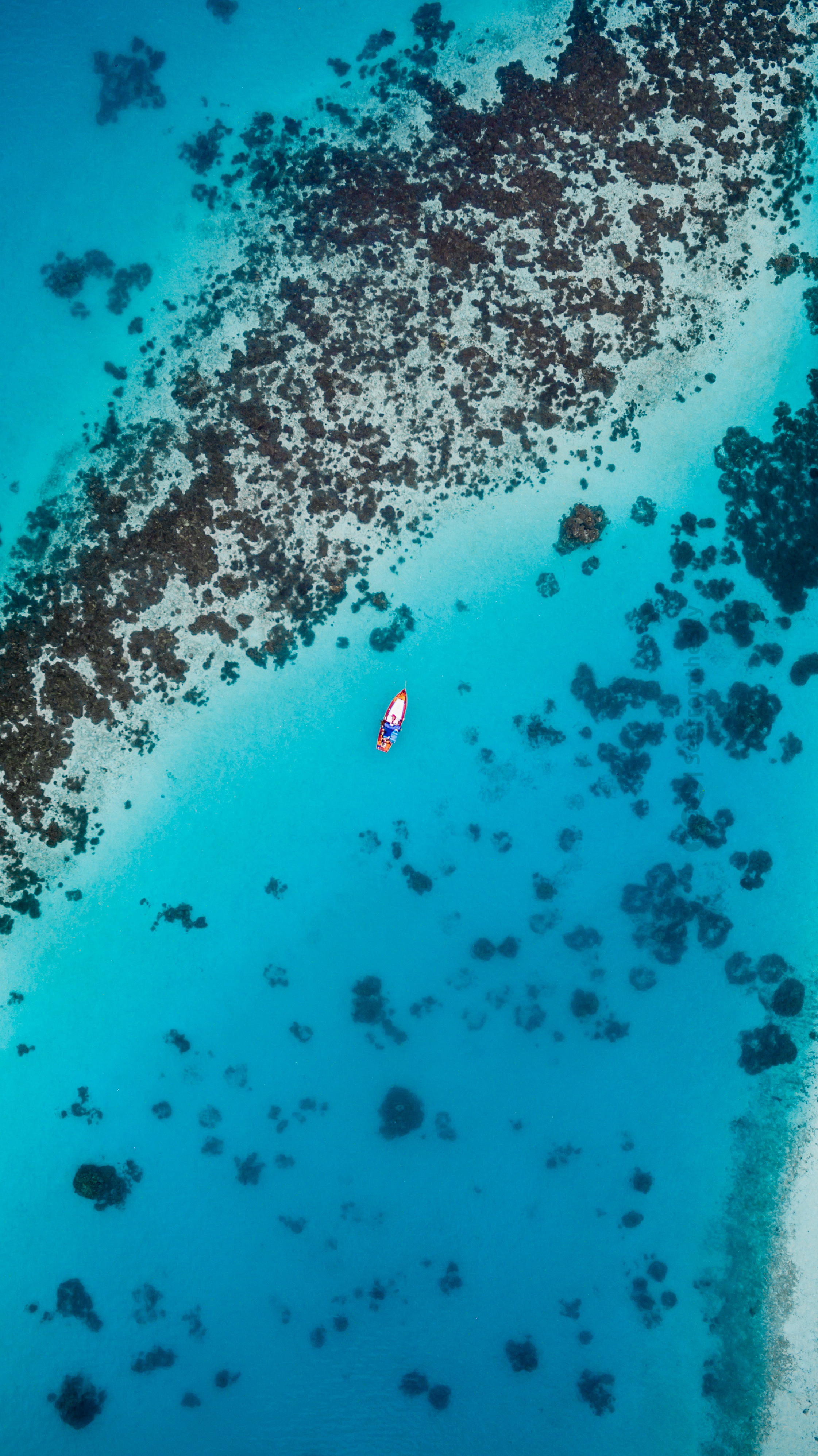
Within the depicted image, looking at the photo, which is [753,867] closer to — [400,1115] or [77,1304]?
[400,1115]

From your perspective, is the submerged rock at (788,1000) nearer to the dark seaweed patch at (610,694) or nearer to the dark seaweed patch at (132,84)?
the dark seaweed patch at (610,694)

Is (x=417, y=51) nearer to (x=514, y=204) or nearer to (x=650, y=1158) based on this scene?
(x=514, y=204)

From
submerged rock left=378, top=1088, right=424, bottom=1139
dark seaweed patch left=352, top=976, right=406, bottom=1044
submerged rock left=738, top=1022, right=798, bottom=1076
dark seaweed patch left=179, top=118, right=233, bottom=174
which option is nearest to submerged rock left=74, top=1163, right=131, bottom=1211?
submerged rock left=378, top=1088, right=424, bottom=1139

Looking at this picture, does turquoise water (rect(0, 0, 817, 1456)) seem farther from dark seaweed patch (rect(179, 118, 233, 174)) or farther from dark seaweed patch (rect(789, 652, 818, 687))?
dark seaweed patch (rect(789, 652, 818, 687))

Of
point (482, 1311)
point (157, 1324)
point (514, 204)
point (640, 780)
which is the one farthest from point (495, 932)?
point (514, 204)

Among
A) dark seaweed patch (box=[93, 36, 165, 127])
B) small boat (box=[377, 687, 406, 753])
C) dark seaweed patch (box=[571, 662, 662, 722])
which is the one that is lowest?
dark seaweed patch (box=[571, 662, 662, 722])

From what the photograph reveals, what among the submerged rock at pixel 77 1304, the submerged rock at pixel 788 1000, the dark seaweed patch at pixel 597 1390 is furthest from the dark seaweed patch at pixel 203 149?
the dark seaweed patch at pixel 597 1390

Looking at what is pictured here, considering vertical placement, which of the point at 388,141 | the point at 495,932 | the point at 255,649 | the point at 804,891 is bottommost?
the point at 804,891
